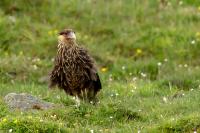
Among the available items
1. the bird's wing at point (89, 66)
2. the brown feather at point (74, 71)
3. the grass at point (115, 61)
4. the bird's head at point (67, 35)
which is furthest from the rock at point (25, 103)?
the bird's head at point (67, 35)

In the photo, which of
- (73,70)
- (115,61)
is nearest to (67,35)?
(73,70)

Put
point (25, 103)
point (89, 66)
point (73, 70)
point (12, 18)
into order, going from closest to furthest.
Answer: point (25, 103), point (73, 70), point (89, 66), point (12, 18)

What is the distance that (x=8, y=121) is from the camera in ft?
26.1

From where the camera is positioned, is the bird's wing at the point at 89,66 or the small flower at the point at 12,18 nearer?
the bird's wing at the point at 89,66

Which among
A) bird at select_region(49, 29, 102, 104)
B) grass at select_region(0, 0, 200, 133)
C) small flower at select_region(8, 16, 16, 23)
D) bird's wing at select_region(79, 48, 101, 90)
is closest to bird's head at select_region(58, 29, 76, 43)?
bird at select_region(49, 29, 102, 104)

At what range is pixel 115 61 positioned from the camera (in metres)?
13.2

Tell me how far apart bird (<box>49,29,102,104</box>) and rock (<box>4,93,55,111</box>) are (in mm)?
617

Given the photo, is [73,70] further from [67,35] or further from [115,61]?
[115,61]

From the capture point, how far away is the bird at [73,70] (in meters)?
9.66

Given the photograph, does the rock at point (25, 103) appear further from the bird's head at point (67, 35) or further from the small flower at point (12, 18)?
the small flower at point (12, 18)

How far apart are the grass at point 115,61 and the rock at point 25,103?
0.14 meters

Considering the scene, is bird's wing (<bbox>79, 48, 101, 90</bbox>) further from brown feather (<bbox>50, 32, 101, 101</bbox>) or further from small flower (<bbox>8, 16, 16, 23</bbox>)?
small flower (<bbox>8, 16, 16, 23</bbox>)

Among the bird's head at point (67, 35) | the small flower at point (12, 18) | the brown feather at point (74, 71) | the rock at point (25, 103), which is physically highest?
the small flower at point (12, 18)

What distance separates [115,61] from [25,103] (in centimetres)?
446
